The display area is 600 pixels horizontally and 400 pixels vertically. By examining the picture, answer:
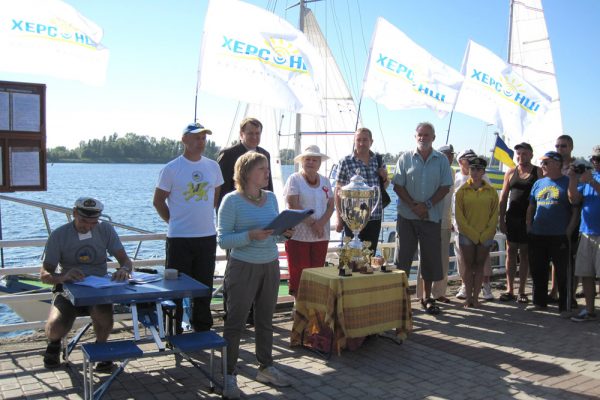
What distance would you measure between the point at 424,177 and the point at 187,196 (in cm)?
267

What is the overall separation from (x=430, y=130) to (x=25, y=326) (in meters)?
4.45

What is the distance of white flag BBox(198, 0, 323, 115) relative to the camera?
6773mm

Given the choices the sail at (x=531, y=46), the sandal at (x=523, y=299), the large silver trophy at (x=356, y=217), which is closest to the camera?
the large silver trophy at (x=356, y=217)

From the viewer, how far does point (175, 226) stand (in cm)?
491

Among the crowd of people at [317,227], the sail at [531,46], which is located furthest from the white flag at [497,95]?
the sail at [531,46]

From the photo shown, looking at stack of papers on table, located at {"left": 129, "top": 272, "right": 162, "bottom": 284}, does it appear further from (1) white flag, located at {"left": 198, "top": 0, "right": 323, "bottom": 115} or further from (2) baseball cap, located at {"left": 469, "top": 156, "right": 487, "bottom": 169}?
(2) baseball cap, located at {"left": 469, "top": 156, "right": 487, "bottom": 169}

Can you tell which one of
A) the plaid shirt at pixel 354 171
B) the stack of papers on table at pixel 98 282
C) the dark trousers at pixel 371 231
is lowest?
the stack of papers on table at pixel 98 282

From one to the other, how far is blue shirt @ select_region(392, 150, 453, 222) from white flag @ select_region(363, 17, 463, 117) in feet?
6.32

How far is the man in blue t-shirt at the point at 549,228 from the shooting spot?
6395 mm

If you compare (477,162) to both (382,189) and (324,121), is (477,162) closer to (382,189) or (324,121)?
(382,189)

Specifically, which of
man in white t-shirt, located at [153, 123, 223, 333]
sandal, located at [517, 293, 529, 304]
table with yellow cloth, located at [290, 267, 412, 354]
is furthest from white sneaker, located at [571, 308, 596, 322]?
man in white t-shirt, located at [153, 123, 223, 333]

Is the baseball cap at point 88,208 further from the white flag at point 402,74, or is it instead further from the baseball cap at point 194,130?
the white flag at point 402,74

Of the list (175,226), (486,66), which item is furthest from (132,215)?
(175,226)

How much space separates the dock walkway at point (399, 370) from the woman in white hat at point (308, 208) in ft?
2.37
